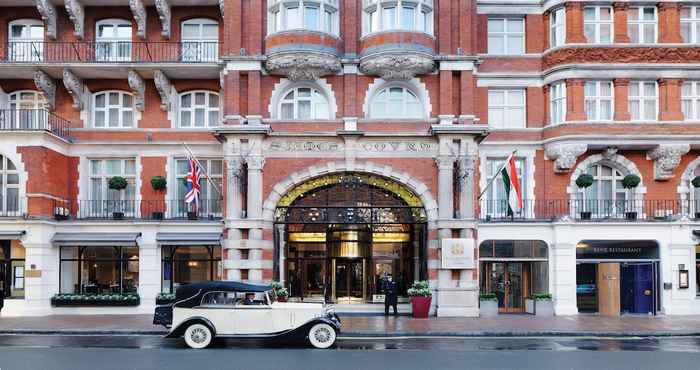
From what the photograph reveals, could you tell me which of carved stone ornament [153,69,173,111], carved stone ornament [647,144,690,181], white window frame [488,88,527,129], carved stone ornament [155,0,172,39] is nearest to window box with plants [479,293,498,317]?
white window frame [488,88,527,129]

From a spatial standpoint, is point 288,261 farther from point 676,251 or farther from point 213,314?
point 676,251

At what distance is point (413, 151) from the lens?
2488 centimetres

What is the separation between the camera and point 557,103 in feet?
87.0

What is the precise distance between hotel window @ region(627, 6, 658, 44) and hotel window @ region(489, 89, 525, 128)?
185 inches

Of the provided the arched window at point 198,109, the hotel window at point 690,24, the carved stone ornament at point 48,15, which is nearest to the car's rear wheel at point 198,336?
the arched window at point 198,109

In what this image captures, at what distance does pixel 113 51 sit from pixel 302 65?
333 inches

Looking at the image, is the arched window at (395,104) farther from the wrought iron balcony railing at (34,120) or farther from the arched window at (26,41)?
the arched window at (26,41)

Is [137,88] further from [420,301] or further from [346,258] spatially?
[420,301]

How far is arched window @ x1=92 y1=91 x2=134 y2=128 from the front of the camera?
27.7 meters

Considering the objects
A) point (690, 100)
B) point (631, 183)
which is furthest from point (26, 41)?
point (690, 100)

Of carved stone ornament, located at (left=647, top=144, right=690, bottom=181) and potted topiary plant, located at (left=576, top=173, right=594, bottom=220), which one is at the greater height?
carved stone ornament, located at (left=647, top=144, right=690, bottom=181)

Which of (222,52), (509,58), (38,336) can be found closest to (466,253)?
(509,58)

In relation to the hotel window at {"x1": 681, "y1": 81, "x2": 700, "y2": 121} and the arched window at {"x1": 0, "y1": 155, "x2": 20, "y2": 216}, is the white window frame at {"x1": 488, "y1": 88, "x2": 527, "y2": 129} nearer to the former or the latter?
the hotel window at {"x1": 681, "y1": 81, "x2": 700, "y2": 121}

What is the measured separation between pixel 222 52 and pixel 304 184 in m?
6.35
